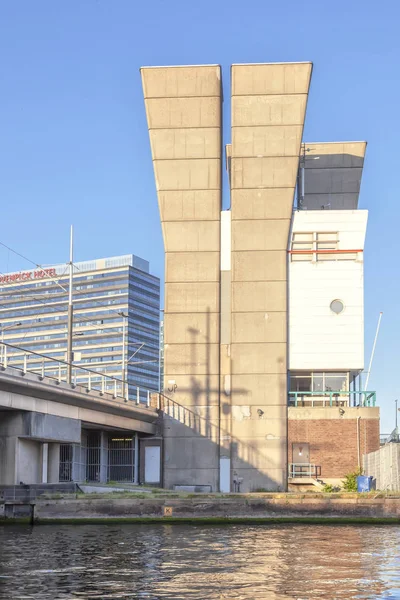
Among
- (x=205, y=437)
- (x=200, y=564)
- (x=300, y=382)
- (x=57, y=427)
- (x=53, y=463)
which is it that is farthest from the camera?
(x=300, y=382)

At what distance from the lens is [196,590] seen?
23.8 meters

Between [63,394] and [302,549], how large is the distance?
2874cm

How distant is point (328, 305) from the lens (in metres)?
78.4

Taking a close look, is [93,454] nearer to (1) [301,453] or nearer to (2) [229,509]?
(1) [301,453]

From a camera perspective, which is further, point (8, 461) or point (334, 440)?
point (334, 440)

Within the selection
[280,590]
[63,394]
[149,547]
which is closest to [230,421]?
[63,394]

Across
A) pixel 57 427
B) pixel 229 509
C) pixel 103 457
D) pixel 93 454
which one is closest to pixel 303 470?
pixel 103 457

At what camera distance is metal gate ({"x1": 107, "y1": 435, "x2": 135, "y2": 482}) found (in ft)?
264

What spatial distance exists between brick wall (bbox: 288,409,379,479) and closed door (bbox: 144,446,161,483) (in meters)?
10.3

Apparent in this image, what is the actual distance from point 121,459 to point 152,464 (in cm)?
348

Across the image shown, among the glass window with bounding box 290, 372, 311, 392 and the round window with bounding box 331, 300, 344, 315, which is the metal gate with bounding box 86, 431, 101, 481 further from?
the round window with bounding box 331, 300, 344, 315

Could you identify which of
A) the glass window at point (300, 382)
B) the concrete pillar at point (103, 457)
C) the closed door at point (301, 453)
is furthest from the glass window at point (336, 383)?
the concrete pillar at point (103, 457)

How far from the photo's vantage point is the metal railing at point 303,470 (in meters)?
75.3

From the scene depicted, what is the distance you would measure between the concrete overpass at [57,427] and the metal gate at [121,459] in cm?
11
